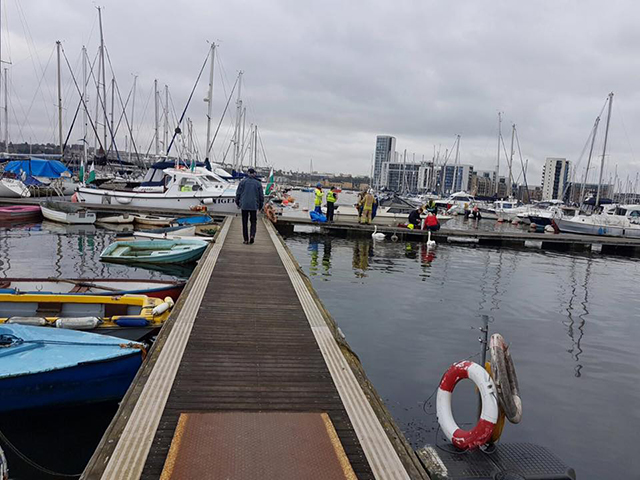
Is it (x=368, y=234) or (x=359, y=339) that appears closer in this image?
(x=359, y=339)

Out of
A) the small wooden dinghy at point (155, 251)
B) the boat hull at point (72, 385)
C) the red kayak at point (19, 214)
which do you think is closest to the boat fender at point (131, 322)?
the boat hull at point (72, 385)

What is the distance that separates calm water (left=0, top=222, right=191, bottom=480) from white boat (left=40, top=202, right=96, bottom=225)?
46 cm

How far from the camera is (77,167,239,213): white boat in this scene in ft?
94.2

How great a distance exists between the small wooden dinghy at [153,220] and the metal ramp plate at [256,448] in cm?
2095

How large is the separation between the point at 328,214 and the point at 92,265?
1293 centimetres

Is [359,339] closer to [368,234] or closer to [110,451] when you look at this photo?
[110,451]

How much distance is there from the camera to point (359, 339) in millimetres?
9602

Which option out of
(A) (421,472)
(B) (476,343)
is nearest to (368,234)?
(B) (476,343)

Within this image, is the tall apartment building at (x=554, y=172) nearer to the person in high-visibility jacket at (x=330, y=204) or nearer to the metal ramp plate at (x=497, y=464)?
the person in high-visibility jacket at (x=330, y=204)

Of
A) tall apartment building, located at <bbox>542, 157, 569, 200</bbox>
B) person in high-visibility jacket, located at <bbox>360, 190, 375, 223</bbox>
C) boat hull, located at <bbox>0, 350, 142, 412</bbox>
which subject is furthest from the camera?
tall apartment building, located at <bbox>542, 157, 569, 200</bbox>

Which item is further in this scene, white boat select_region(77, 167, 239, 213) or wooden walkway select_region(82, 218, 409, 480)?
white boat select_region(77, 167, 239, 213)

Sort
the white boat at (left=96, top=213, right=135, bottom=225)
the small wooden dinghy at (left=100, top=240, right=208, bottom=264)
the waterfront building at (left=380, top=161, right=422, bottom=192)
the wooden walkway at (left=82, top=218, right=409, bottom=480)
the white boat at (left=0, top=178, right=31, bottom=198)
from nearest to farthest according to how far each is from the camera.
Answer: the wooden walkway at (left=82, top=218, right=409, bottom=480)
the small wooden dinghy at (left=100, top=240, right=208, bottom=264)
the white boat at (left=96, top=213, right=135, bottom=225)
the white boat at (left=0, top=178, right=31, bottom=198)
the waterfront building at (left=380, top=161, right=422, bottom=192)

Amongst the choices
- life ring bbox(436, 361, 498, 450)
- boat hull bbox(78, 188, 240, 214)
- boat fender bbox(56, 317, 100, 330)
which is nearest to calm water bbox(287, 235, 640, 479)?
life ring bbox(436, 361, 498, 450)

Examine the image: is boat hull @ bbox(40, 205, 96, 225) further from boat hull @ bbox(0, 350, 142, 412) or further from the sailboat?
the sailboat
